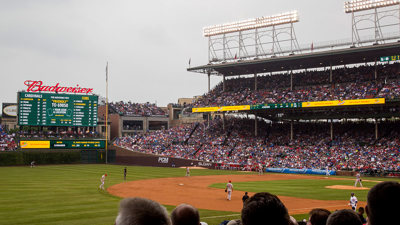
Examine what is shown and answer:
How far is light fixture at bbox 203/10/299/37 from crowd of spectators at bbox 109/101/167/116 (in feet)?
91.3

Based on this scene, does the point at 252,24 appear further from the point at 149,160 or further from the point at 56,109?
the point at 56,109

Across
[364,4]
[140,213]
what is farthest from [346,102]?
[140,213]

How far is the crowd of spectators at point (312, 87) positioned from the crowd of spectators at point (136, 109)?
2070cm

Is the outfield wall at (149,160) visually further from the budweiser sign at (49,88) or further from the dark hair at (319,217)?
the dark hair at (319,217)

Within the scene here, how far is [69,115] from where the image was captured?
2571 inches

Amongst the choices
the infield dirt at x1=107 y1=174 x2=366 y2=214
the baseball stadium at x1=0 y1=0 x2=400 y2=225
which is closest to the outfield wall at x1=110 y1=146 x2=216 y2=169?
the baseball stadium at x1=0 y1=0 x2=400 y2=225

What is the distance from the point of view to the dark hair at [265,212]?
125 inches

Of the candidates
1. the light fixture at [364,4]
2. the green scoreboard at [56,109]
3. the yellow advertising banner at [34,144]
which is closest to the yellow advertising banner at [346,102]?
the light fixture at [364,4]

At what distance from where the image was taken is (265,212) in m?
3.18

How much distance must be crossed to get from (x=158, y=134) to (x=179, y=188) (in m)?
44.5

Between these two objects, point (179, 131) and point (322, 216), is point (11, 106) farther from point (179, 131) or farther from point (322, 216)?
point (322, 216)

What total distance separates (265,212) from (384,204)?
101 cm

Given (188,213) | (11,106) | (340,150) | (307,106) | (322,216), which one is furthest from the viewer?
A: (11,106)

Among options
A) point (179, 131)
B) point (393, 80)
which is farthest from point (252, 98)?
point (393, 80)
